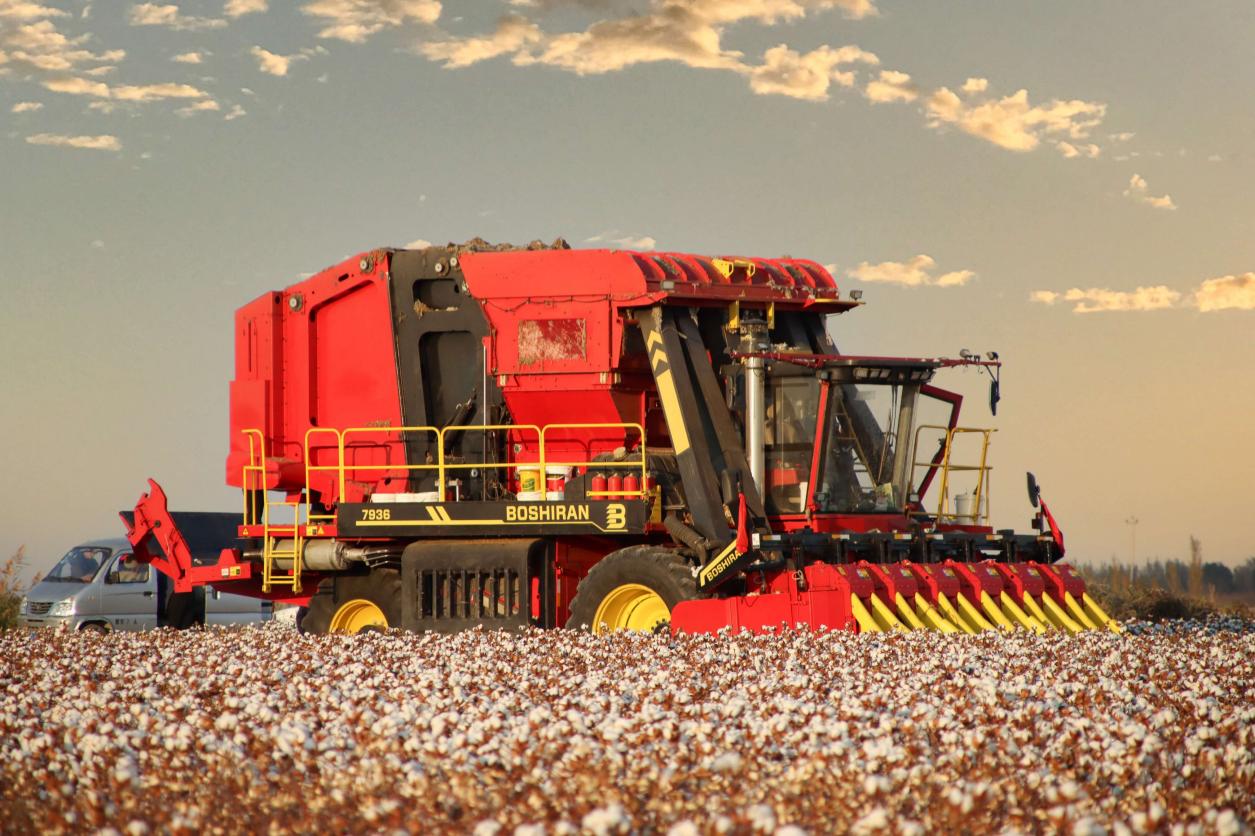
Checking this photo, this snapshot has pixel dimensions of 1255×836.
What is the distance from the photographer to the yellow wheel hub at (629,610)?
58.0ft

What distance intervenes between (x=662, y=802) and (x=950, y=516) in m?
13.4

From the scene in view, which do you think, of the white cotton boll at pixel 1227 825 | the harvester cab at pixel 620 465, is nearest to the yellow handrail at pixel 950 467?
the harvester cab at pixel 620 465

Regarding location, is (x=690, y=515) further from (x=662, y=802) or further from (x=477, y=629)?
(x=662, y=802)

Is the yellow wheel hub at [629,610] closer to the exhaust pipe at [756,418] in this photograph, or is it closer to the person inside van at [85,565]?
the exhaust pipe at [756,418]

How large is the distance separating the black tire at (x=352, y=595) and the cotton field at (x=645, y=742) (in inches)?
210

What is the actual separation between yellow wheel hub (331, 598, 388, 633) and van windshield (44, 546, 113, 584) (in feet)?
28.5

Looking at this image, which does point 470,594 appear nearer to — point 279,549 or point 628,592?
point 628,592

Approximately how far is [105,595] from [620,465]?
1266 cm

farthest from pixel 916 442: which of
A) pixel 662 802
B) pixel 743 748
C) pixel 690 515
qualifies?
pixel 662 802

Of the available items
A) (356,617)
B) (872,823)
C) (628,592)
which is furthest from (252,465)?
(872,823)

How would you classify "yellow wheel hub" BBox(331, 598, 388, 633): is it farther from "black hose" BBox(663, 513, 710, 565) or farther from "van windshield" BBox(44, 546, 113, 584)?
"van windshield" BBox(44, 546, 113, 584)

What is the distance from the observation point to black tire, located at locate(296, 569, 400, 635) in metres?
20.0

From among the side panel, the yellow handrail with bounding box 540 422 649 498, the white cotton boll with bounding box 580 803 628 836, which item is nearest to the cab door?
the side panel

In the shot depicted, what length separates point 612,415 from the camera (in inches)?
768
